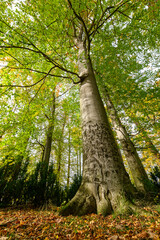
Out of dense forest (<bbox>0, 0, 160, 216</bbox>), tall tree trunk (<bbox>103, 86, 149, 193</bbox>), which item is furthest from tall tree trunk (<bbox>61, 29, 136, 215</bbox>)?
tall tree trunk (<bbox>103, 86, 149, 193</bbox>)

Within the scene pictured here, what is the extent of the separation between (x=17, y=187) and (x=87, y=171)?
9.84 ft

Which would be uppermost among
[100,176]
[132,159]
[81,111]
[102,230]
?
[81,111]

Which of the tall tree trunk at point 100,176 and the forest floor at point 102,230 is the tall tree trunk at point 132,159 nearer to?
the tall tree trunk at point 100,176

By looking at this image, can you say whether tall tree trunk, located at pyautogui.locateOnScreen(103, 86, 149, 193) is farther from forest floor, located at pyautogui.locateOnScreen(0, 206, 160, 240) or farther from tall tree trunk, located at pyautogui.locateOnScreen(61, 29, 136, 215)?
forest floor, located at pyautogui.locateOnScreen(0, 206, 160, 240)

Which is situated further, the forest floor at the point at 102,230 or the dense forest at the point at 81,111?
the dense forest at the point at 81,111

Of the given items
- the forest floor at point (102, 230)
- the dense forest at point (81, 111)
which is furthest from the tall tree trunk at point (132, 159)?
the forest floor at point (102, 230)

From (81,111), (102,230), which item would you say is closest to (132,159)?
(81,111)

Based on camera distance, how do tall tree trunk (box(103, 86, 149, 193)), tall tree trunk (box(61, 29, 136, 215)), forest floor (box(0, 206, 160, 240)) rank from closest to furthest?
forest floor (box(0, 206, 160, 240)) → tall tree trunk (box(61, 29, 136, 215)) → tall tree trunk (box(103, 86, 149, 193))

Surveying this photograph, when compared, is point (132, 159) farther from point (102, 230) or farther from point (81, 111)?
point (102, 230)

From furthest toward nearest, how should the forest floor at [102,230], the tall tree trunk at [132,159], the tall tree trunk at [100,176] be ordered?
the tall tree trunk at [132,159] → the tall tree trunk at [100,176] → the forest floor at [102,230]

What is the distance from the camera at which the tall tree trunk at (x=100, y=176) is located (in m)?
1.79

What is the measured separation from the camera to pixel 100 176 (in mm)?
1993

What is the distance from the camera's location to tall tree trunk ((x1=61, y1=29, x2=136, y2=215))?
1.79 meters

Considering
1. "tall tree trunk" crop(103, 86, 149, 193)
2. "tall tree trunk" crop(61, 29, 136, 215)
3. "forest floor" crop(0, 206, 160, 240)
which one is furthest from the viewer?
→ "tall tree trunk" crop(103, 86, 149, 193)
